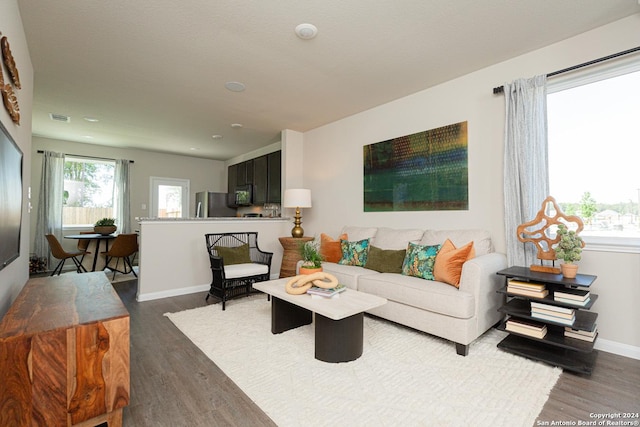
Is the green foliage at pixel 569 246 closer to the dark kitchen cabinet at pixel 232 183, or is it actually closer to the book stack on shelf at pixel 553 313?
the book stack on shelf at pixel 553 313

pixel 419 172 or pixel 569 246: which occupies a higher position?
pixel 419 172

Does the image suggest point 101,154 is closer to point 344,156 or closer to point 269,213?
point 269,213

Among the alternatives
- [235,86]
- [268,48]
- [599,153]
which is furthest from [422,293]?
[235,86]

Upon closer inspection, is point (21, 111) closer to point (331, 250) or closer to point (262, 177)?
point (331, 250)

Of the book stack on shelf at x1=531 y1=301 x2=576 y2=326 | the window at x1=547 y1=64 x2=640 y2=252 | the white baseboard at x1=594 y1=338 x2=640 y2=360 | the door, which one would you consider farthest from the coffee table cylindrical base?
the door

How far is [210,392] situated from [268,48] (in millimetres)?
2758

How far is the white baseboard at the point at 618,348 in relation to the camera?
7.50 ft

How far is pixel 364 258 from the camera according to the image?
140 inches

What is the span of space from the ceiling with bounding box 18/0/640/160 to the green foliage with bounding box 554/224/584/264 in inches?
65.7

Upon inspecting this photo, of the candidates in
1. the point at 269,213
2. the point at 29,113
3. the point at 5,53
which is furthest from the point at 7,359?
the point at 269,213

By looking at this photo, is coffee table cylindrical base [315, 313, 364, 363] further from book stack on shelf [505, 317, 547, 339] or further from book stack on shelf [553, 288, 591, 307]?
book stack on shelf [553, 288, 591, 307]

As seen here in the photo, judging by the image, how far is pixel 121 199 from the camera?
6.57m

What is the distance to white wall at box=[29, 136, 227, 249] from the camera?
582cm

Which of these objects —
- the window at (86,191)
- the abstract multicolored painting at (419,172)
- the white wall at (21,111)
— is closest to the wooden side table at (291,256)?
the abstract multicolored painting at (419,172)
